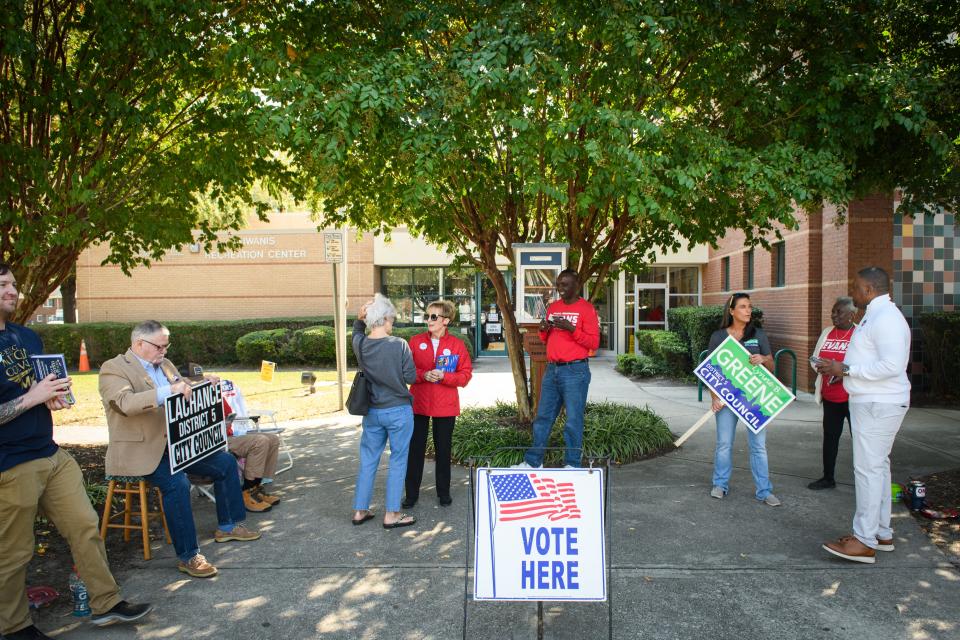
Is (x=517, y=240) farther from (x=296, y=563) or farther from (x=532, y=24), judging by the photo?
(x=296, y=563)

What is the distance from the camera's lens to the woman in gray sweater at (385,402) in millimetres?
5242

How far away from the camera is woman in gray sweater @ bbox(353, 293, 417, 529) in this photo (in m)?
5.24

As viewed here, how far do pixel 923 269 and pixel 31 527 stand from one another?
42.5 ft

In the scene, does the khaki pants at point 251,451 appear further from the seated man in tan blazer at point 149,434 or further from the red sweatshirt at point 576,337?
the red sweatshirt at point 576,337

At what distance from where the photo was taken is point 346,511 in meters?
5.79

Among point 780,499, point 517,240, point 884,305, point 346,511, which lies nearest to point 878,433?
point 884,305

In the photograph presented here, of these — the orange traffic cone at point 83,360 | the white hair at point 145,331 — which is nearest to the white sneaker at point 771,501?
the white hair at point 145,331

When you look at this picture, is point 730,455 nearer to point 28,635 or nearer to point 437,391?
point 437,391

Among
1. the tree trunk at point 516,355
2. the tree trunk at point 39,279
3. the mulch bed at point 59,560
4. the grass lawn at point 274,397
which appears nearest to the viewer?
the mulch bed at point 59,560

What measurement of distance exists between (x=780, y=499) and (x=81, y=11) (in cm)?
901

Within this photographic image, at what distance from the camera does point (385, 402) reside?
526 centimetres

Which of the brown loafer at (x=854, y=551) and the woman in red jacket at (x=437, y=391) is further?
the woman in red jacket at (x=437, y=391)

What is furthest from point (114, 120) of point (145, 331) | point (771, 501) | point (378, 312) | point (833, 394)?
point (833, 394)

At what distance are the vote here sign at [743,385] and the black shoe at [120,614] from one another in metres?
4.62
